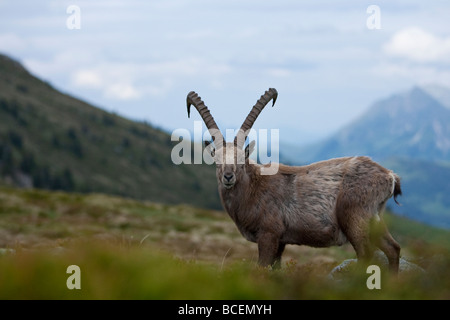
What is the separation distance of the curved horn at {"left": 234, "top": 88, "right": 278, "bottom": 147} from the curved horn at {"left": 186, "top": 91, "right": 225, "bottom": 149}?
1.60 ft

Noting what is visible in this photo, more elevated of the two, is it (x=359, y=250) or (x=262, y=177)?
(x=262, y=177)

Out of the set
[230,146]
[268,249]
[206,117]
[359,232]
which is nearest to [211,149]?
[230,146]

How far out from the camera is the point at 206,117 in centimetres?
1612

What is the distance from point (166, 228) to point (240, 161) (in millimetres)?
46843

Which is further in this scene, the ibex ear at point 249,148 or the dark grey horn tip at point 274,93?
the dark grey horn tip at point 274,93

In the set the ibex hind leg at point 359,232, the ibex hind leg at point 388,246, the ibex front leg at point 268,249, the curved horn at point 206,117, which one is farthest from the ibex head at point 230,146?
the ibex hind leg at point 388,246

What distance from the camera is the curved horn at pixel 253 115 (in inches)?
611

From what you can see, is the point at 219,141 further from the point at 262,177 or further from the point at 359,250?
the point at 359,250

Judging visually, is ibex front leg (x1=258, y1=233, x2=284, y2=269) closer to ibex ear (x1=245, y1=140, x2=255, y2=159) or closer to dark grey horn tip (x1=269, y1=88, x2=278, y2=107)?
ibex ear (x1=245, y1=140, x2=255, y2=159)

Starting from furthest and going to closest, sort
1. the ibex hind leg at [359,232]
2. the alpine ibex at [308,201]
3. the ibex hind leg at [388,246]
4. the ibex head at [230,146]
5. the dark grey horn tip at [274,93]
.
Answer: the dark grey horn tip at [274,93] → the ibex head at [230,146] → the alpine ibex at [308,201] → the ibex hind leg at [359,232] → the ibex hind leg at [388,246]

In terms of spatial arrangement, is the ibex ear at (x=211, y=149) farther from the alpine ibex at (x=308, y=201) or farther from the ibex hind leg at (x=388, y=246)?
Answer: the ibex hind leg at (x=388, y=246)

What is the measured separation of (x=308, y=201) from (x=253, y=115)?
294cm

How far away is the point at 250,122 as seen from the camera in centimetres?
1591

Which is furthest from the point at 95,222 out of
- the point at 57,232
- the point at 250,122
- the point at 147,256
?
the point at 147,256
